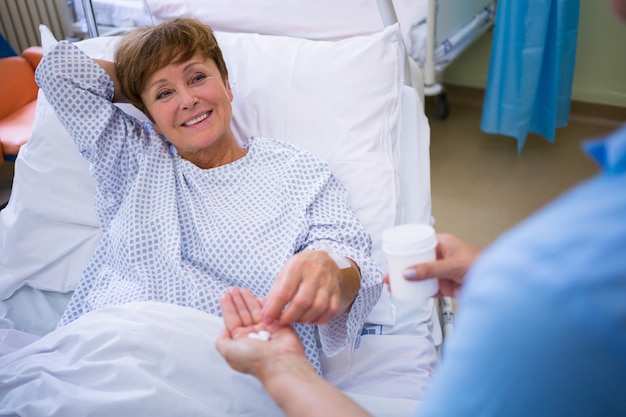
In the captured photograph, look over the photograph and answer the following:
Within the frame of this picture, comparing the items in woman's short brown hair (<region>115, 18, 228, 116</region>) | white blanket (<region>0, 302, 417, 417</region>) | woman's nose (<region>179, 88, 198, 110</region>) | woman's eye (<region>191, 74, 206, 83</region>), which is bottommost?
white blanket (<region>0, 302, 417, 417</region>)

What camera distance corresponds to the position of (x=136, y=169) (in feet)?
5.53

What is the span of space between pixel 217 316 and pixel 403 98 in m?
1.01

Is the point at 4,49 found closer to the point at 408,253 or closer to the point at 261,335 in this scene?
the point at 261,335

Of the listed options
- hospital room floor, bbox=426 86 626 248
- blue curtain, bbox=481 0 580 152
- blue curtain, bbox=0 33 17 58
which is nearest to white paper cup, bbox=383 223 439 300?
hospital room floor, bbox=426 86 626 248

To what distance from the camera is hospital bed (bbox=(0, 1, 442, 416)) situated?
1275mm

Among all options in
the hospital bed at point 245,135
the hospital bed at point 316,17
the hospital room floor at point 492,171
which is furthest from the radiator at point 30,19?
the hospital bed at point 245,135

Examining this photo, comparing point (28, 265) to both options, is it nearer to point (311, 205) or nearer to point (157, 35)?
point (157, 35)

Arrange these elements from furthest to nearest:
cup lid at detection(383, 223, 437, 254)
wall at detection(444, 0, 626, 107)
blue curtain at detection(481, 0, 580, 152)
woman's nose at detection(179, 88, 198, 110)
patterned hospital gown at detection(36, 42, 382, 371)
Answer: wall at detection(444, 0, 626, 107)
blue curtain at detection(481, 0, 580, 152)
woman's nose at detection(179, 88, 198, 110)
patterned hospital gown at detection(36, 42, 382, 371)
cup lid at detection(383, 223, 437, 254)

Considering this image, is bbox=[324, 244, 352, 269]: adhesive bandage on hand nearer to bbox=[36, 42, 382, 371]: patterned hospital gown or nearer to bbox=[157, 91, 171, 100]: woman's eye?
bbox=[36, 42, 382, 371]: patterned hospital gown

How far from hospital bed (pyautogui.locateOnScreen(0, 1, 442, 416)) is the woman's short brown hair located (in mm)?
320

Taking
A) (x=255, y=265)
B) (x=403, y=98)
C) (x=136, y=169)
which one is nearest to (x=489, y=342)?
(x=255, y=265)

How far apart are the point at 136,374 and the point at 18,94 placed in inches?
88.1

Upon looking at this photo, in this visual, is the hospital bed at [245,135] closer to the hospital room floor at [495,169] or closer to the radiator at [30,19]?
the hospital room floor at [495,169]

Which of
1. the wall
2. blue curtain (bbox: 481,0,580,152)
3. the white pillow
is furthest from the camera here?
the wall
